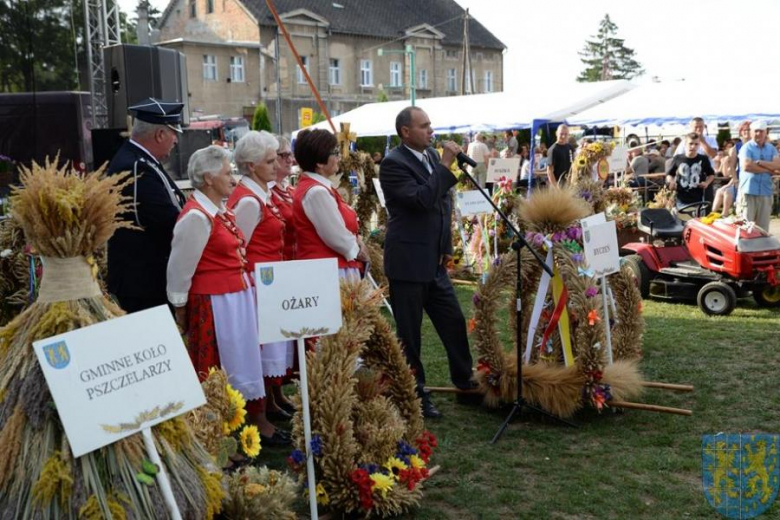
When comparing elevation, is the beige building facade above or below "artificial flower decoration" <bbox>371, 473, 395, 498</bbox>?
above

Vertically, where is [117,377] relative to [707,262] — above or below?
above

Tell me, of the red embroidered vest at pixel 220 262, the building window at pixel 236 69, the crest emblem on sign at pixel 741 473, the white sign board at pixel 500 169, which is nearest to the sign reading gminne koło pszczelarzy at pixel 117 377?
the red embroidered vest at pixel 220 262

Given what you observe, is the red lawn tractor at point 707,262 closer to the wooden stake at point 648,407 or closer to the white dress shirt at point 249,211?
the wooden stake at point 648,407

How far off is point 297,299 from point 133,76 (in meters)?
6.26

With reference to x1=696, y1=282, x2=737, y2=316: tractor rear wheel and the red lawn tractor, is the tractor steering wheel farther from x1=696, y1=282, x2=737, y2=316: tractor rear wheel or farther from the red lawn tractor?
x1=696, y1=282, x2=737, y2=316: tractor rear wheel

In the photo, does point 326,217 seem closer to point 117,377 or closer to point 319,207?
point 319,207

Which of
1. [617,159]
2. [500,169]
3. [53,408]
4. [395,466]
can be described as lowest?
[395,466]

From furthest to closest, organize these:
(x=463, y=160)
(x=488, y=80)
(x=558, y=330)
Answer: (x=488, y=80) < (x=558, y=330) < (x=463, y=160)

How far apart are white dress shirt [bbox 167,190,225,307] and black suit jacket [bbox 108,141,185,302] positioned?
11cm

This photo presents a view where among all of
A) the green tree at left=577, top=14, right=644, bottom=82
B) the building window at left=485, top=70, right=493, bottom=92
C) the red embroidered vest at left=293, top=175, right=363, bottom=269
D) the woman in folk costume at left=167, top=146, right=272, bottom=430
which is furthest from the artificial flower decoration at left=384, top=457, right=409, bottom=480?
the green tree at left=577, top=14, right=644, bottom=82

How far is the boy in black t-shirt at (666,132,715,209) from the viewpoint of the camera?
34.0 feet

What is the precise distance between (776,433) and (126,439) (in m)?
3.79

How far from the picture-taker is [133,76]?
8.57 m

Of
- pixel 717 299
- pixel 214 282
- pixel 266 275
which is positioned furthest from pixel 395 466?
pixel 717 299
